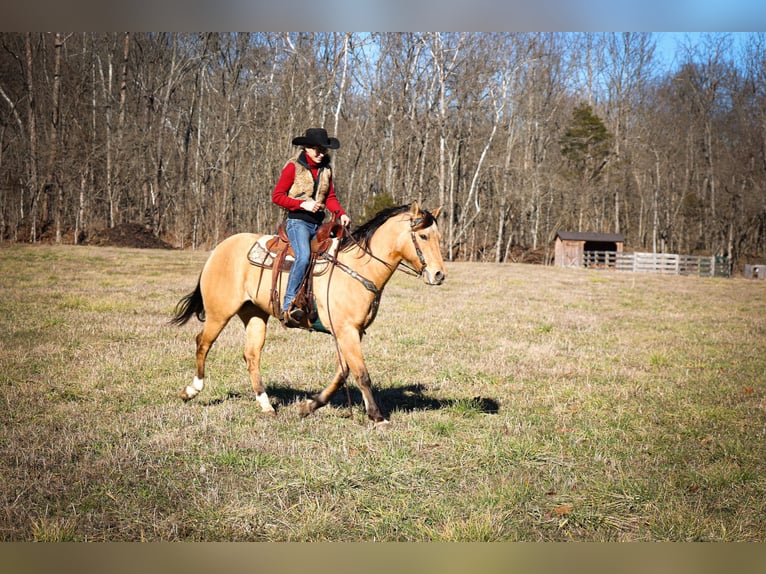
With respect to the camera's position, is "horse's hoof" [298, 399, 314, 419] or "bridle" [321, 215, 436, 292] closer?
"bridle" [321, 215, 436, 292]

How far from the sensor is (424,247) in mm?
5926

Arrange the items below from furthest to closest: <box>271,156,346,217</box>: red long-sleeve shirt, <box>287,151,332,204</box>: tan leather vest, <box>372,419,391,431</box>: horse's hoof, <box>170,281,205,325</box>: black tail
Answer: <box>170,281,205,325</box>: black tail
<box>287,151,332,204</box>: tan leather vest
<box>271,156,346,217</box>: red long-sleeve shirt
<box>372,419,391,431</box>: horse's hoof

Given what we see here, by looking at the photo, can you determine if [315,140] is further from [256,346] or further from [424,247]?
[256,346]

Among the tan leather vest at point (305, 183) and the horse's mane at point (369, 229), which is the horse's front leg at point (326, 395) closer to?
the horse's mane at point (369, 229)

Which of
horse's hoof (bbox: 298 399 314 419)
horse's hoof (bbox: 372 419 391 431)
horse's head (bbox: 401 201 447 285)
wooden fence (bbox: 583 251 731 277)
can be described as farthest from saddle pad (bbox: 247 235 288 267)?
wooden fence (bbox: 583 251 731 277)

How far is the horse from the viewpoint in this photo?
5961 millimetres

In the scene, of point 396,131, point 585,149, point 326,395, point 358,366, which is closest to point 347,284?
point 358,366

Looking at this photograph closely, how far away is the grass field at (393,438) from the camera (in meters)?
4.00

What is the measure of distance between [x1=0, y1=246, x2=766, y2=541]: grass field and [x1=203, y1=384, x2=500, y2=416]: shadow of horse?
5 centimetres

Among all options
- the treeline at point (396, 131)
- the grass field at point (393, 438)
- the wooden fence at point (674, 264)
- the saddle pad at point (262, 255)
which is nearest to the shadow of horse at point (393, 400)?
the grass field at point (393, 438)

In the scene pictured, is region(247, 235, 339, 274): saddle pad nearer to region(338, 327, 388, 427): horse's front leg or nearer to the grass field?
region(338, 327, 388, 427): horse's front leg

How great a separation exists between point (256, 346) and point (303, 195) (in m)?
1.77
